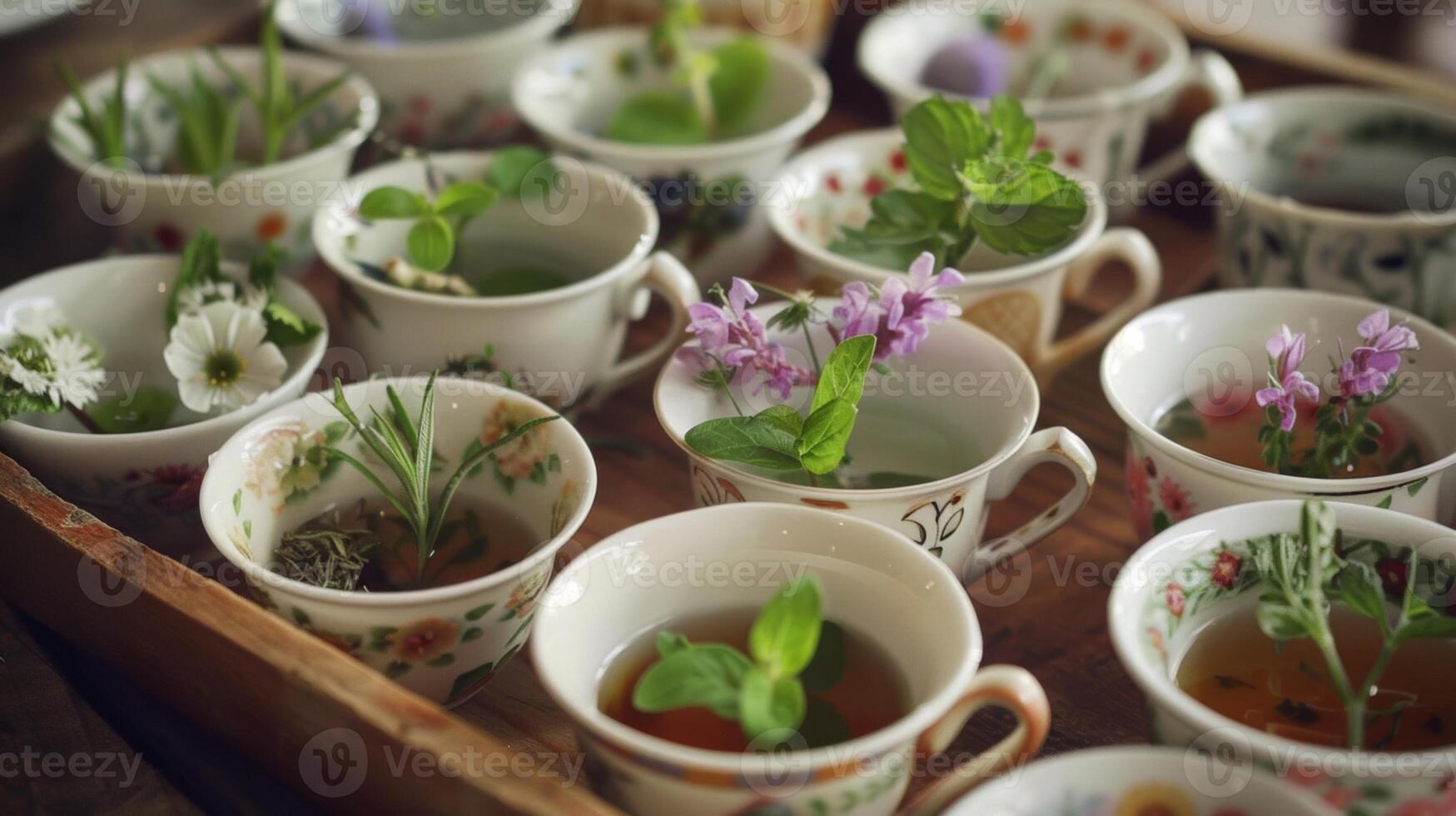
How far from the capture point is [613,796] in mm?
559

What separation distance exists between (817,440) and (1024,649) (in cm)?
17

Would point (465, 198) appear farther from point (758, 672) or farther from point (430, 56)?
point (758, 672)

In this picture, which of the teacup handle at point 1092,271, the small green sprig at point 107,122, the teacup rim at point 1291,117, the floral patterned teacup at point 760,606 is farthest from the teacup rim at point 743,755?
the small green sprig at point 107,122

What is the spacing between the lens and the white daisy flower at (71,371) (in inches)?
29.1

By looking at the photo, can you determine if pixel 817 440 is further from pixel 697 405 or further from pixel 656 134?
pixel 656 134

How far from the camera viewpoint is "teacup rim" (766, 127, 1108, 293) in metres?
0.80

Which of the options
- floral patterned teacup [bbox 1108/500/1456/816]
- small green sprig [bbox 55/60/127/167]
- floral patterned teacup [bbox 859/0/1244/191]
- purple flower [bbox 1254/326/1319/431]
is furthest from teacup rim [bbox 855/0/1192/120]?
small green sprig [bbox 55/60/127/167]

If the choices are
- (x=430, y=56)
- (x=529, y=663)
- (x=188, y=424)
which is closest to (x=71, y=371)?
(x=188, y=424)

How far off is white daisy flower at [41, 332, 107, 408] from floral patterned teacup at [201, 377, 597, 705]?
0.42ft

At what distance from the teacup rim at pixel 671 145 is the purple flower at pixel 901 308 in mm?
273

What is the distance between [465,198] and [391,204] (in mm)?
48

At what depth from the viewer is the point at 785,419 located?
2.25 ft

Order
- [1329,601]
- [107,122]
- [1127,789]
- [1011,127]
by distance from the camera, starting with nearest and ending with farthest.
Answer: [1127,789]
[1329,601]
[1011,127]
[107,122]

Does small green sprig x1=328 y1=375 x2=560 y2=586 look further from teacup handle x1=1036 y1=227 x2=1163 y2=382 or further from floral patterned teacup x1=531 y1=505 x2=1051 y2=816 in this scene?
teacup handle x1=1036 y1=227 x2=1163 y2=382
